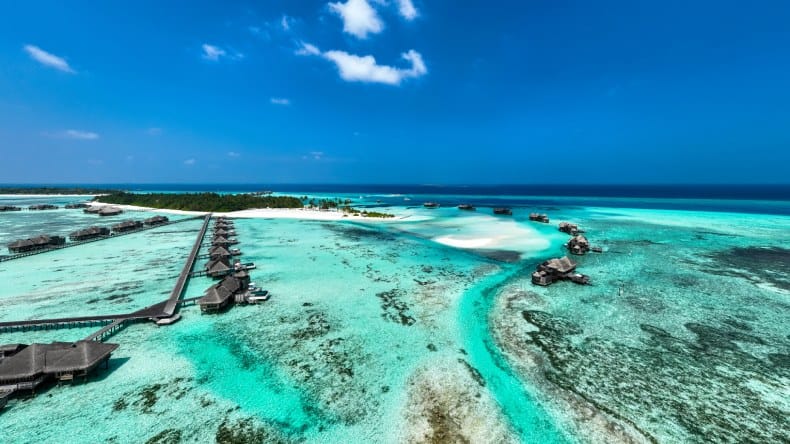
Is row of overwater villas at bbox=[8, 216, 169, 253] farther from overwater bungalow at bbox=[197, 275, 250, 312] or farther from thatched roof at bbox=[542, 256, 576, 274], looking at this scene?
thatched roof at bbox=[542, 256, 576, 274]

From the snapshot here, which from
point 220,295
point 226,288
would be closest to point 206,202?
point 226,288

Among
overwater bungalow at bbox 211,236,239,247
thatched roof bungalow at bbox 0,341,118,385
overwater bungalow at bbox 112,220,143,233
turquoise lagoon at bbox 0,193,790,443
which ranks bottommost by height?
turquoise lagoon at bbox 0,193,790,443

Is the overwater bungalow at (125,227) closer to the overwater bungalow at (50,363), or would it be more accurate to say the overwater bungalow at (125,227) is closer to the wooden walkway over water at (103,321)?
the wooden walkway over water at (103,321)

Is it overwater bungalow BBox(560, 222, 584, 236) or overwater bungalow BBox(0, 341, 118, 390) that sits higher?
overwater bungalow BBox(560, 222, 584, 236)

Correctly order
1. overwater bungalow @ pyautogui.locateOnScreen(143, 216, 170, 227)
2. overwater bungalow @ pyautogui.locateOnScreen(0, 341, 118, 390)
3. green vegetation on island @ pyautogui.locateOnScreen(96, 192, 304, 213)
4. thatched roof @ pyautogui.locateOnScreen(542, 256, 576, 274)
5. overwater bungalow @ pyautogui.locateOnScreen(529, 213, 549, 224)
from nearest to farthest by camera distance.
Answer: overwater bungalow @ pyautogui.locateOnScreen(0, 341, 118, 390)
thatched roof @ pyautogui.locateOnScreen(542, 256, 576, 274)
overwater bungalow @ pyautogui.locateOnScreen(143, 216, 170, 227)
overwater bungalow @ pyautogui.locateOnScreen(529, 213, 549, 224)
green vegetation on island @ pyautogui.locateOnScreen(96, 192, 304, 213)

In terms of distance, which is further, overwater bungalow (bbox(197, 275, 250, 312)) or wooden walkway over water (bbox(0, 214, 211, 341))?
overwater bungalow (bbox(197, 275, 250, 312))

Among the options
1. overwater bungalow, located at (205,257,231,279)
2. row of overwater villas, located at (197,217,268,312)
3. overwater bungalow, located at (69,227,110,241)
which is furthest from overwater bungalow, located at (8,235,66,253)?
overwater bungalow, located at (205,257,231,279)

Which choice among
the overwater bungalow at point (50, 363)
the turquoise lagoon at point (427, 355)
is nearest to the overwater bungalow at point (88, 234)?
the turquoise lagoon at point (427, 355)
